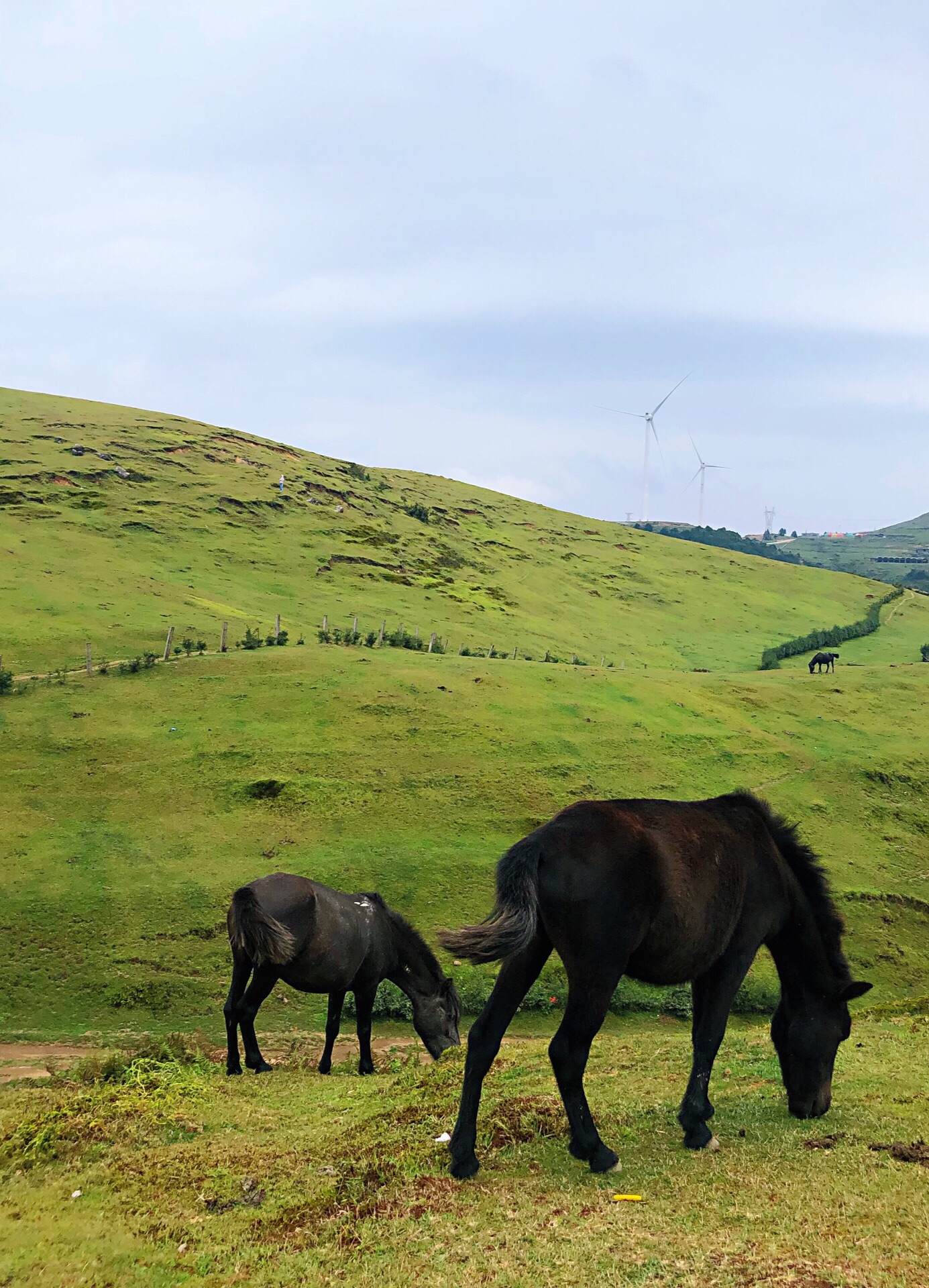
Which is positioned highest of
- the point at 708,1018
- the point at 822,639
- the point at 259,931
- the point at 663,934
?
the point at 822,639

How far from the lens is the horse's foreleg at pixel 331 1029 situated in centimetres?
1402

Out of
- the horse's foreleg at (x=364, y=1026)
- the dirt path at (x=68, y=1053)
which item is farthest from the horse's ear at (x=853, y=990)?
the dirt path at (x=68, y=1053)

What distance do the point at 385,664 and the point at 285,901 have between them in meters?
23.4

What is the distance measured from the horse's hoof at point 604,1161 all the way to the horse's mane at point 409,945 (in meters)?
8.15

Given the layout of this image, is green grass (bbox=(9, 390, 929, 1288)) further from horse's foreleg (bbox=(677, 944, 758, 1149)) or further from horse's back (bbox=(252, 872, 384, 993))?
horse's back (bbox=(252, 872, 384, 993))

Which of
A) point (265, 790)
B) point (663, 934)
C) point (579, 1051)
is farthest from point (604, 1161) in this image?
point (265, 790)

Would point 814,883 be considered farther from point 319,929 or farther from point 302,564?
point 302,564

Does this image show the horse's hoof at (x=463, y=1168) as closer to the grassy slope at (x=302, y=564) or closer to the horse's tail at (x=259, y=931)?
the horse's tail at (x=259, y=931)

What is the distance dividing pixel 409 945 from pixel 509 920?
8512 mm

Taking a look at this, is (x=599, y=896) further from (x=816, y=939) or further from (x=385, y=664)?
(x=385, y=664)

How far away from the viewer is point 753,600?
8856 centimetres

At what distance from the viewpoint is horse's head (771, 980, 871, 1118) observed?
28.6 feet

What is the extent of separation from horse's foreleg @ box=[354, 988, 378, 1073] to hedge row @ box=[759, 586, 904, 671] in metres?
50.8

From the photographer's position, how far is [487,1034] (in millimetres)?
7758
